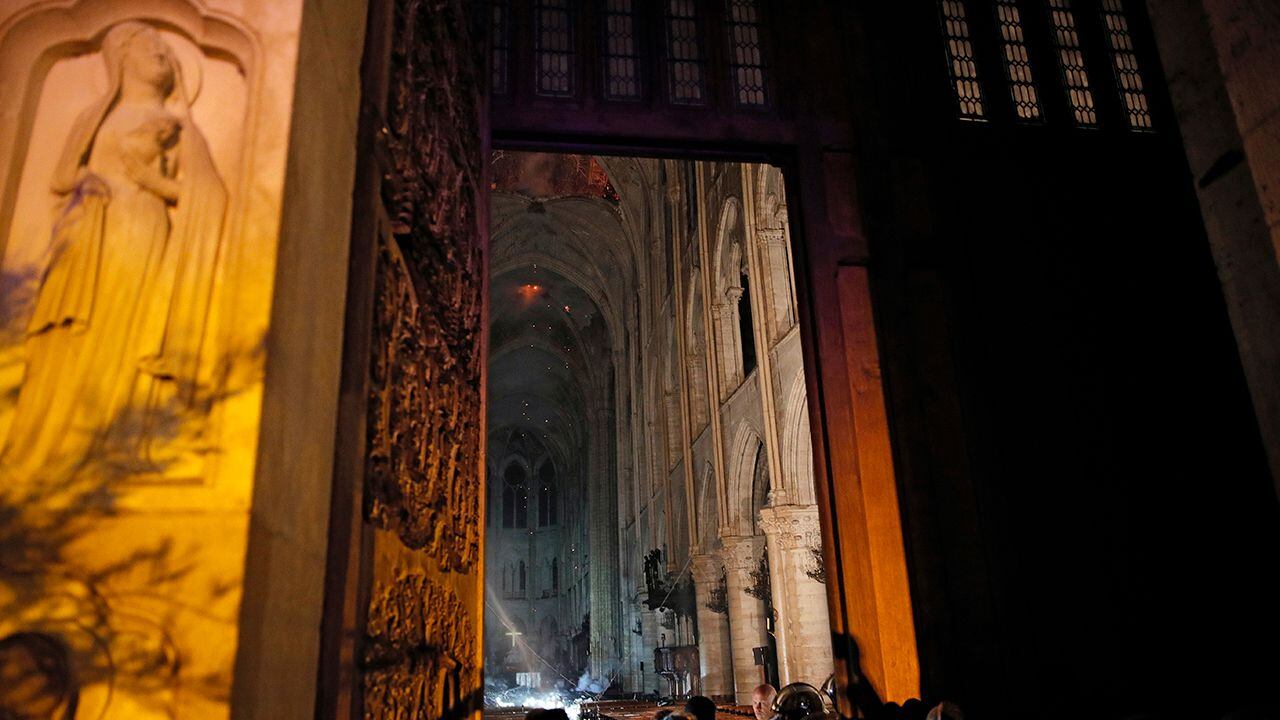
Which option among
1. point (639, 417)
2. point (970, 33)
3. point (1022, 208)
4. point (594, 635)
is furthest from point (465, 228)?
point (594, 635)

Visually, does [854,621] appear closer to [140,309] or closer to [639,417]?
[140,309]

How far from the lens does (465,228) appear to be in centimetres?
458

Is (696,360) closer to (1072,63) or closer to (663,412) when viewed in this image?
(663,412)

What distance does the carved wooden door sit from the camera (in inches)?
94.8

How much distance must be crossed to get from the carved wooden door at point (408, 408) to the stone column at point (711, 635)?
563 inches

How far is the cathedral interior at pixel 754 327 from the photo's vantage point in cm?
181

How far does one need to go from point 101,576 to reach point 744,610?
15.5 m

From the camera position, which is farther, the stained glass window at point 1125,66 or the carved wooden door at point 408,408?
the stained glass window at point 1125,66

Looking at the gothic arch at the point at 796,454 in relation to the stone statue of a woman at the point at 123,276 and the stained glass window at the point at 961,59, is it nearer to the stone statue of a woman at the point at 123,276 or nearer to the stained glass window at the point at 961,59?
the stained glass window at the point at 961,59

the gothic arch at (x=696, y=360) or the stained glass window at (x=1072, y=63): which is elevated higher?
the gothic arch at (x=696, y=360)

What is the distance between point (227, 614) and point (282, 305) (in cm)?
69

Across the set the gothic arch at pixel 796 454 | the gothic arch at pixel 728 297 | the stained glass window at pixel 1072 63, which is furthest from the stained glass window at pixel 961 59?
→ the gothic arch at pixel 728 297

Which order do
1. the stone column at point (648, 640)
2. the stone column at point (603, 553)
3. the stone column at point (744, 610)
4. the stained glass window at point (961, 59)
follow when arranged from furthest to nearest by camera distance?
the stone column at point (603, 553) < the stone column at point (648, 640) < the stone column at point (744, 610) < the stained glass window at point (961, 59)

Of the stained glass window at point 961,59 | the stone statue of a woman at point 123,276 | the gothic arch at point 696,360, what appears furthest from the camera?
the gothic arch at point 696,360
